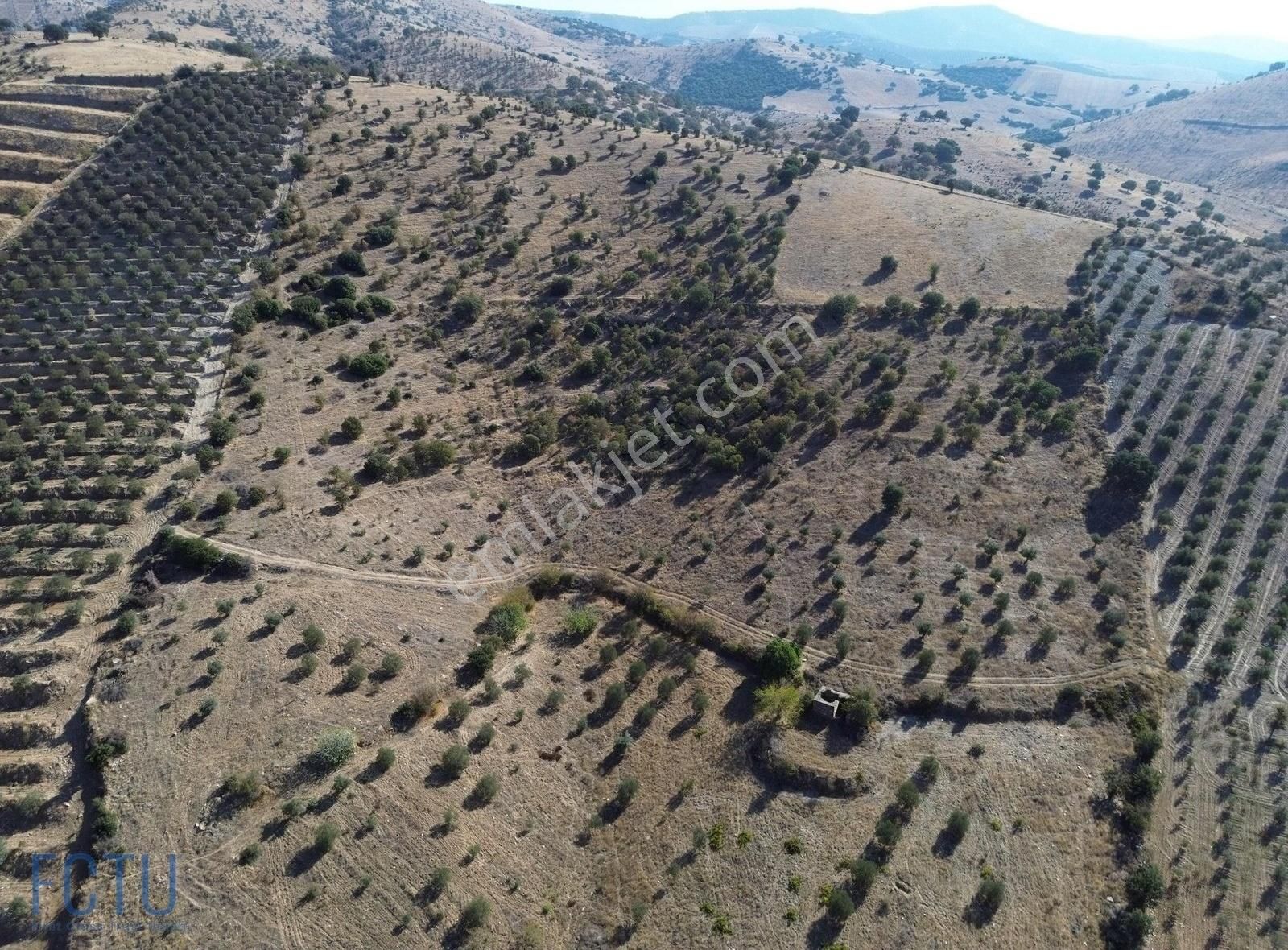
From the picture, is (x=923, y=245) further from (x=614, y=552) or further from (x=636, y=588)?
(x=636, y=588)

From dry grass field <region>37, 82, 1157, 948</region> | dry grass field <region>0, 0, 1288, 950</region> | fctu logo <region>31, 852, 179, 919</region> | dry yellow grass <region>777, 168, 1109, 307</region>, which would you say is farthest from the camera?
dry yellow grass <region>777, 168, 1109, 307</region>

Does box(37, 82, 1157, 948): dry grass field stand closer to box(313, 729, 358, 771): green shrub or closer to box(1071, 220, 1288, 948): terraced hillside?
box(313, 729, 358, 771): green shrub

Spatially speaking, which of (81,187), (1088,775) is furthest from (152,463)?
(1088,775)

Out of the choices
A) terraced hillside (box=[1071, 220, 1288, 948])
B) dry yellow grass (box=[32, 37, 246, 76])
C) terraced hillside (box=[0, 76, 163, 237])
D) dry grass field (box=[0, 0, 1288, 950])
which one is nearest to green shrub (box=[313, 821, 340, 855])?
dry grass field (box=[0, 0, 1288, 950])

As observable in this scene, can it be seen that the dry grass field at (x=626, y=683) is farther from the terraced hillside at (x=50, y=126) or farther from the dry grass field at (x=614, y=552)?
the terraced hillside at (x=50, y=126)

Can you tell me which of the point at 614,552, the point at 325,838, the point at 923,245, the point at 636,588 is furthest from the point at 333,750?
the point at 923,245

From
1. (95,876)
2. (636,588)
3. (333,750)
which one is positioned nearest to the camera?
(95,876)
